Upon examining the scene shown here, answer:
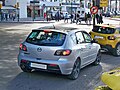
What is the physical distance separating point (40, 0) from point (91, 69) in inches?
2279

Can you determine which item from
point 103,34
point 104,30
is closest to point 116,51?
point 103,34

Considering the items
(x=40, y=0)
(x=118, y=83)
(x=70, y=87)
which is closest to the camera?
(x=118, y=83)

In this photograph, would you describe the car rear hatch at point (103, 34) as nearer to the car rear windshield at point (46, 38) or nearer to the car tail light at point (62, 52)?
the car rear windshield at point (46, 38)

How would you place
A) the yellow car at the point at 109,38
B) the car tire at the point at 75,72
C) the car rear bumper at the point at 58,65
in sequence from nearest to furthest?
the car rear bumper at the point at 58,65 < the car tire at the point at 75,72 < the yellow car at the point at 109,38

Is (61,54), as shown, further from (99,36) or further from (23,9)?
(23,9)

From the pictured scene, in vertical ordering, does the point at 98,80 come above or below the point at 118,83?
below

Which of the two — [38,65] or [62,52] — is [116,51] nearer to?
[62,52]

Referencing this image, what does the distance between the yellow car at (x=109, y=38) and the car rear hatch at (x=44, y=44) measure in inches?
201

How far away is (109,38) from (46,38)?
5406 millimetres

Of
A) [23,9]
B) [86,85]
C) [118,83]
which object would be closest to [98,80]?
[86,85]

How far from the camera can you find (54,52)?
724cm

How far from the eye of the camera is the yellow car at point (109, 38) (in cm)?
1232

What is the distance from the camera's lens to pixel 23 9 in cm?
5566

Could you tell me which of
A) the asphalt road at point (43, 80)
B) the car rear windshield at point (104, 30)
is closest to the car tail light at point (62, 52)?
the asphalt road at point (43, 80)
